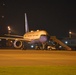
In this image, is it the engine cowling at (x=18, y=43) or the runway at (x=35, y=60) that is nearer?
the runway at (x=35, y=60)

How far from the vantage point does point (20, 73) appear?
18250mm

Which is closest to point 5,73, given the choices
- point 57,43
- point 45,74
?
point 45,74

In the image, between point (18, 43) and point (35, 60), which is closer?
point (35, 60)

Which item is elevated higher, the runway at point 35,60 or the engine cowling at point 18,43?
the engine cowling at point 18,43

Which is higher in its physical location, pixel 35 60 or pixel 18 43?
pixel 18 43

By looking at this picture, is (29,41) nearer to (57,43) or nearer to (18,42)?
(18,42)

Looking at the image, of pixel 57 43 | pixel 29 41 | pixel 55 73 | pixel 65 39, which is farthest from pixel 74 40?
pixel 55 73

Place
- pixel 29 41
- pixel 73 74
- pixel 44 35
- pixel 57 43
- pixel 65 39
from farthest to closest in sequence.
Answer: pixel 65 39 → pixel 57 43 → pixel 29 41 → pixel 44 35 → pixel 73 74

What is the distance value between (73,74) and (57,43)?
60538 millimetres

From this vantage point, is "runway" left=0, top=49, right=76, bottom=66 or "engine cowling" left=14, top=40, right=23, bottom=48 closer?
"runway" left=0, top=49, right=76, bottom=66

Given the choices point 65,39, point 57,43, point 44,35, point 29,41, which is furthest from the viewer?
point 65,39

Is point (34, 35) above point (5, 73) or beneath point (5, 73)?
Answer: above

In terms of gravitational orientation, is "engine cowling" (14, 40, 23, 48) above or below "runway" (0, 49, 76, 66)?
above

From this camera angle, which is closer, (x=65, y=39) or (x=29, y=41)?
(x=29, y=41)
